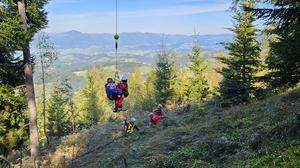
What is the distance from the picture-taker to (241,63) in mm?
27406

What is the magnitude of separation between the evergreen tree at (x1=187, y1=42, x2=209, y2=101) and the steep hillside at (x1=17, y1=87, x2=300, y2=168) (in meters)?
26.7

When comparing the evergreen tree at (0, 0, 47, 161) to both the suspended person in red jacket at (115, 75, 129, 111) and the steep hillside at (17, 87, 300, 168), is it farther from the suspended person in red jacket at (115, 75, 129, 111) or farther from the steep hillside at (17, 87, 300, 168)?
the suspended person in red jacket at (115, 75, 129, 111)

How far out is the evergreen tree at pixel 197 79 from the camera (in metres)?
52.2

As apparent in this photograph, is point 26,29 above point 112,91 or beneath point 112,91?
above

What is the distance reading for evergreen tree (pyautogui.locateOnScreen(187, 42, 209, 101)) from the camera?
52.2 meters

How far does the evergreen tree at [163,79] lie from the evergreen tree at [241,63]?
26934mm

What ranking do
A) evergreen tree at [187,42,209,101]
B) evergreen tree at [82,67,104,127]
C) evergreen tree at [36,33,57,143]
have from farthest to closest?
evergreen tree at [82,67,104,127] < evergreen tree at [187,42,209,101] < evergreen tree at [36,33,57,143]

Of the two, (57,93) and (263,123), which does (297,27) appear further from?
(57,93)

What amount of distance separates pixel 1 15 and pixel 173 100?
40474 millimetres

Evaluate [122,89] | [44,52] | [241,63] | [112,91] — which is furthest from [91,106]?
[112,91]

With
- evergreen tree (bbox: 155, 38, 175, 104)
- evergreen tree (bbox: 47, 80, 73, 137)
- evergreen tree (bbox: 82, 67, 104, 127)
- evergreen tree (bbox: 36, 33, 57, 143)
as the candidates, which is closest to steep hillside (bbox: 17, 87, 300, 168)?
evergreen tree (bbox: 36, 33, 57, 143)

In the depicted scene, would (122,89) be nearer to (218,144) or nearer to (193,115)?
(218,144)

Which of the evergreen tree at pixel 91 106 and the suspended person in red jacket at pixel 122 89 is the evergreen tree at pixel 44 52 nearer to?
the suspended person in red jacket at pixel 122 89

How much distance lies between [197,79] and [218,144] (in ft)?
126
